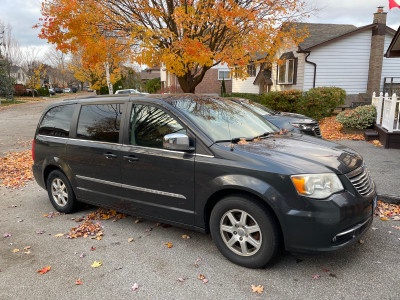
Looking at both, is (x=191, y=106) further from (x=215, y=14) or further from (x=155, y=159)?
(x=215, y=14)

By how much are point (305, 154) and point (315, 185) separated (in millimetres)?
461

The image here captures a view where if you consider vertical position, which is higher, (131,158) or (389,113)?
(389,113)

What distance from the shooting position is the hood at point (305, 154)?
10.2 feet

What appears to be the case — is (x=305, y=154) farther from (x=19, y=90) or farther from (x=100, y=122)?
(x=19, y=90)

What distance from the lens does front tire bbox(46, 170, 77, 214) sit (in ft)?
16.3

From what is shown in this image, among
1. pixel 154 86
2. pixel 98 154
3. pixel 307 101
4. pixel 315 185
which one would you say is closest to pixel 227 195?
pixel 315 185

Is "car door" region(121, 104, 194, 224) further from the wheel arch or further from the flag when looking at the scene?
the flag

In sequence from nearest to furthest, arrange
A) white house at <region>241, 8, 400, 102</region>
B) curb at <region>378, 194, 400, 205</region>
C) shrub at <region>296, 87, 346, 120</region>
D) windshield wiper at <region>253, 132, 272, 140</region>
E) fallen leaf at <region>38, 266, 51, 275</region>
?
1. fallen leaf at <region>38, 266, 51, 275</region>
2. windshield wiper at <region>253, 132, 272, 140</region>
3. curb at <region>378, 194, 400, 205</region>
4. shrub at <region>296, 87, 346, 120</region>
5. white house at <region>241, 8, 400, 102</region>

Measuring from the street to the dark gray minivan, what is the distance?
31 cm

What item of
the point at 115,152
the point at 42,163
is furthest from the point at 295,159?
the point at 42,163

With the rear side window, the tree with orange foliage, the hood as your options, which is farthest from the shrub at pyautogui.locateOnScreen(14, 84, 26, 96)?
the hood

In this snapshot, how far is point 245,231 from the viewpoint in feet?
10.6

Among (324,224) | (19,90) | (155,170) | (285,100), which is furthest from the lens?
(19,90)

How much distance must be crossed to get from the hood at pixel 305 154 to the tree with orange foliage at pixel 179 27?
21.3 feet
